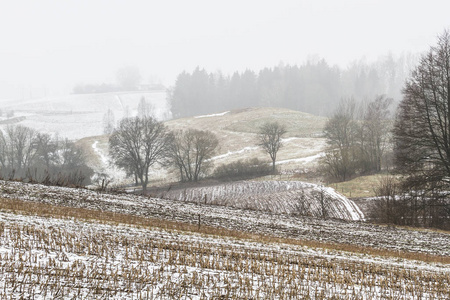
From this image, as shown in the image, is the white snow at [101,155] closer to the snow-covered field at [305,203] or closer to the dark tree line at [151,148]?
the dark tree line at [151,148]

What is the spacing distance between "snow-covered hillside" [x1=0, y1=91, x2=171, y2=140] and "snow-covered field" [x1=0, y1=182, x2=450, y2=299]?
116 metres

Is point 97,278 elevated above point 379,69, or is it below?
below

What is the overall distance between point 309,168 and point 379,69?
142824 mm

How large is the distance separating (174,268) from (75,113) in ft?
541

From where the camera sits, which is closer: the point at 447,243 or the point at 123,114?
the point at 447,243

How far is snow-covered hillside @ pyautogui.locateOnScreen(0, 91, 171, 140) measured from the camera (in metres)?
130

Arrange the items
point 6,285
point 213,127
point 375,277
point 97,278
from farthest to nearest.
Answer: point 213,127, point 375,277, point 97,278, point 6,285

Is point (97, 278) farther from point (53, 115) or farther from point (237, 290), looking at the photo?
point (53, 115)

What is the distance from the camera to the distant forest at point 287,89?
148m

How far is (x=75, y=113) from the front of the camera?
6289 inches

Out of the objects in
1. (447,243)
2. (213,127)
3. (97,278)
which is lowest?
(447,243)

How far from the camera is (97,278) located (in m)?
7.45

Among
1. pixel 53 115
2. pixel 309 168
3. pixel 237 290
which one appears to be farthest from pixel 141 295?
pixel 53 115

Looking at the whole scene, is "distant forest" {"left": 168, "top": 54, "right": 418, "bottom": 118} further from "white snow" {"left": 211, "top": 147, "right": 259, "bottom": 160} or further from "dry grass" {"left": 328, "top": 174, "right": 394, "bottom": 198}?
"dry grass" {"left": 328, "top": 174, "right": 394, "bottom": 198}
